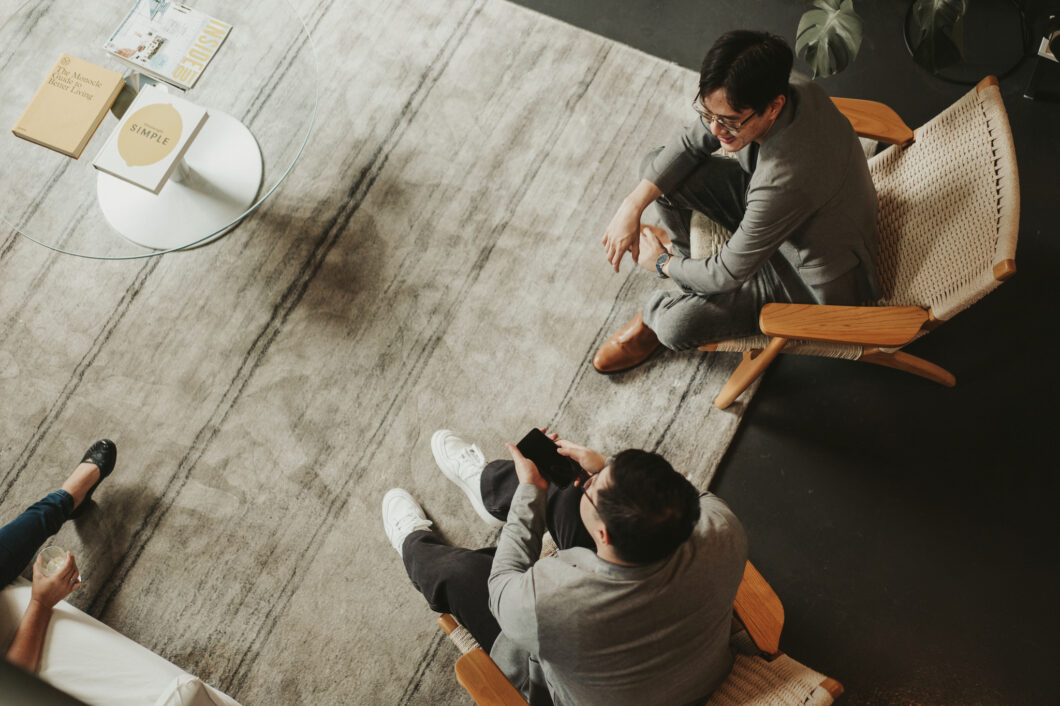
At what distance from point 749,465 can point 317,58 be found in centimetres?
207

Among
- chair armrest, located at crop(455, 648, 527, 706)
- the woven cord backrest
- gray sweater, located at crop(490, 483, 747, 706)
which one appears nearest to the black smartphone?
gray sweater, located at crop(490, 483, 747, 706)

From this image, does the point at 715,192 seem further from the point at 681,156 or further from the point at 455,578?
the point at 455,578

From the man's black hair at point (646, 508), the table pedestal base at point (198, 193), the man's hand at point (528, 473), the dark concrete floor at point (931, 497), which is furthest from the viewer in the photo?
the table pedestal base at point (198, 193)

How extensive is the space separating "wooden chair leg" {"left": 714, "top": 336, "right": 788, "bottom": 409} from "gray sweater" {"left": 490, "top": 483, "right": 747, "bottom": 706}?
583 millimetres

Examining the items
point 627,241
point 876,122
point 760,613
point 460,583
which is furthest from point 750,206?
point 460,583

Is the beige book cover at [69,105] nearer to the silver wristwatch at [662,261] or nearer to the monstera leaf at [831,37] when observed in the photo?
the silver wristwatch at [662,261]

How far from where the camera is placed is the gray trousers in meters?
1.85

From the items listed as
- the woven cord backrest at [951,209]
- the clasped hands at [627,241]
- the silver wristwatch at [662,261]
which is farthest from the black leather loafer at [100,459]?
the woven cord backrest at [951,209]

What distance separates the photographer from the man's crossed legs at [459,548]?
165 centimetres

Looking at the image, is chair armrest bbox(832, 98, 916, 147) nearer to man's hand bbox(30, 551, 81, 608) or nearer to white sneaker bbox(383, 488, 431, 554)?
white sneaker bbox(383, 488, 431, 554)

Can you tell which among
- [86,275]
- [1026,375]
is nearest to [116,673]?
[86,275]

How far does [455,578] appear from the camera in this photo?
171 cm

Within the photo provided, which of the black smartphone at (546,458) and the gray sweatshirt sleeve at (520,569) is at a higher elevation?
the black smartphone at (546,458)

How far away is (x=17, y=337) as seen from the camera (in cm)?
228
